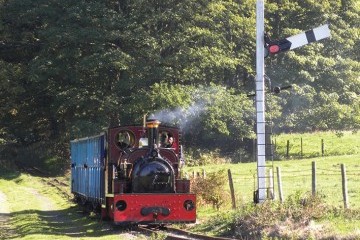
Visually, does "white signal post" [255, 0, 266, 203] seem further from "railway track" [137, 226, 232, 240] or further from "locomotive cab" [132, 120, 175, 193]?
"locomotive cab" [132, 120, 175, 193]

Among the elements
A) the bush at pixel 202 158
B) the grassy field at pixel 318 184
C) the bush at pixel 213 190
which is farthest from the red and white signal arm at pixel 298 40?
the bush at pixel 202 158

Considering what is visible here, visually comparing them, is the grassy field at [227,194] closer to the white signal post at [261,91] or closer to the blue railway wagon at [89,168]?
the white signal post at [261,91]

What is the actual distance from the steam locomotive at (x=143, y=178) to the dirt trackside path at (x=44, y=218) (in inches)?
24.0

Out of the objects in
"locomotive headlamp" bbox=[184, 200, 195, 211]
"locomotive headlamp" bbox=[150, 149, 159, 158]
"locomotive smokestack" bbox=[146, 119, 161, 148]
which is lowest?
"locomotive headlamp" bbox=[184, 200, 195, 211]

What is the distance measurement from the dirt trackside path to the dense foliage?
479 centimetres

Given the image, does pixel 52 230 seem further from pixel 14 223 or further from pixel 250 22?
pixel 250 22

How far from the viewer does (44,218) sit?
2114cm

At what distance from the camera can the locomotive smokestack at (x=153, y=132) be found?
16766 millimetres

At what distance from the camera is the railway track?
14.0 metres

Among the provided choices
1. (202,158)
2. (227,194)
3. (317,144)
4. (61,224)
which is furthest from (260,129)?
(317,144)

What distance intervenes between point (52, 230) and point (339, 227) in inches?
303

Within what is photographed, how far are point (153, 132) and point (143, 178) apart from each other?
1146 mm

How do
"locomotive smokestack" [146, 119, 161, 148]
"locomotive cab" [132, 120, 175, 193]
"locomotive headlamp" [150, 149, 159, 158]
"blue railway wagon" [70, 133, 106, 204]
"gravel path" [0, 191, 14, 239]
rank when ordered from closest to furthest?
"locomotive cab" [132, 120, 175, 193] → "locomotive headlamp" [150, 149, 159, 158] → "locomotive smokestack" [146, 119, 161, 148] → "gravel path" [0, 191, 14, 239] → "blue railway wagon" [70, 133, 106, 204]

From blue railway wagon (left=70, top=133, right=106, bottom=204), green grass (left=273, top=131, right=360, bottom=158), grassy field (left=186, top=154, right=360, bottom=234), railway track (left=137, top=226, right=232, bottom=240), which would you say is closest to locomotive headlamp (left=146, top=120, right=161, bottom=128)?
blue railway wagon (left=70, top=133, right=106, bottom=204)
